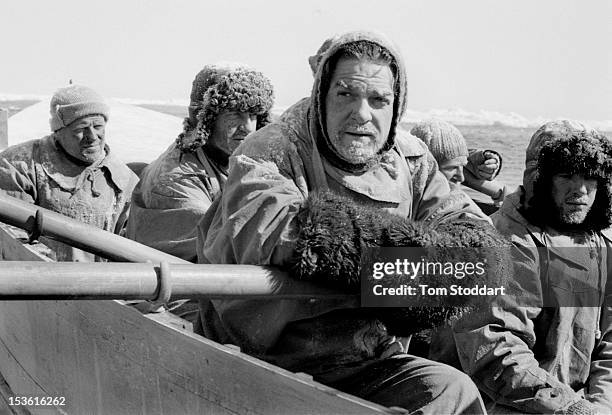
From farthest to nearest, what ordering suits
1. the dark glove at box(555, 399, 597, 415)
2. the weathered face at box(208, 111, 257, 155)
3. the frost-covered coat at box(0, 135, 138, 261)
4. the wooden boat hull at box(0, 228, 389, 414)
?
the frost-covered coat at box(0, 135, 138, 261) → the weathered face at box(208, 111, 257, 155) → the dark glove at box(555, 399, 597, 415) → the wooden boat hull at box(0, 228, 389, 414)

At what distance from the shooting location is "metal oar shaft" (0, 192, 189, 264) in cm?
450

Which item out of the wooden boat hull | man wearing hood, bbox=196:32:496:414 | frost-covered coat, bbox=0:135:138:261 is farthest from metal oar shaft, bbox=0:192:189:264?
frost-covered coat, bbox=0:135:138:261

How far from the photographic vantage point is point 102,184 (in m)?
7.47

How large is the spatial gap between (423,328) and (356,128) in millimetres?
692

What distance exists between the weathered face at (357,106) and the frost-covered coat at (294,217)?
7 cm

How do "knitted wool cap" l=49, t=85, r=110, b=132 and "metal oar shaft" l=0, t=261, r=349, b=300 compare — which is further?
"knitted wool cap" l=49, t=85, r=110, b=132

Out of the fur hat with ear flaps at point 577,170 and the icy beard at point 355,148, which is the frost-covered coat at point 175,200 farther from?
the icy beard at point 355,148

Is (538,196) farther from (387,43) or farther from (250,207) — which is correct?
(250,207)

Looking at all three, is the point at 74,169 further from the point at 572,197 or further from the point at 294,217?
the point at 294,217

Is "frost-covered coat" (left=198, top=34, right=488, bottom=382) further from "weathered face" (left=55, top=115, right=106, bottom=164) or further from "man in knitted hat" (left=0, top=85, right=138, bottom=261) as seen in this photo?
"weathered face" (left=55, top=115, right=106, bottom=164)

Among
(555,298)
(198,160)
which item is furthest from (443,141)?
(555,298)

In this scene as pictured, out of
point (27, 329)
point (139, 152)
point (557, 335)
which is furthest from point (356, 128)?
point (139, 152)

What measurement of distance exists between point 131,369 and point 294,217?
118 cm

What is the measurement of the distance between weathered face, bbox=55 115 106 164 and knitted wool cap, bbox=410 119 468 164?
2.00m
